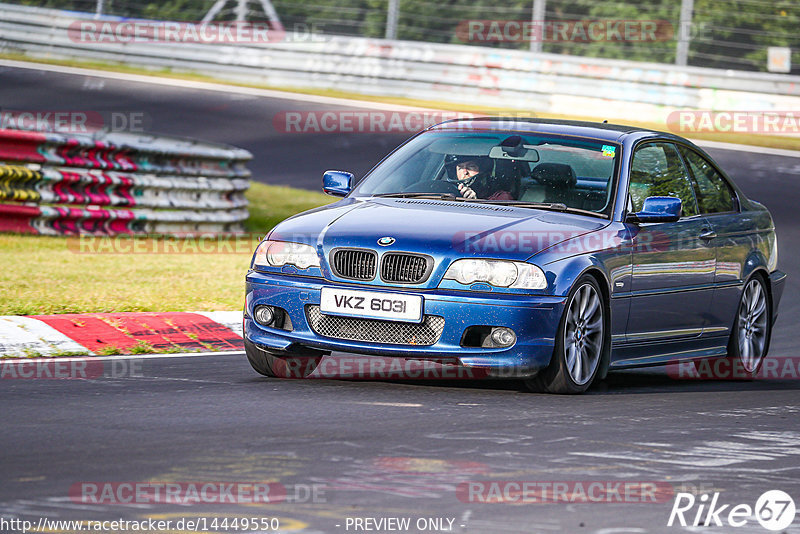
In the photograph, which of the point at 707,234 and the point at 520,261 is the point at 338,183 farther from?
the point at 707,234

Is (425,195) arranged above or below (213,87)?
below

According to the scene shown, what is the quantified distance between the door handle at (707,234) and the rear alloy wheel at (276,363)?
8.42ft

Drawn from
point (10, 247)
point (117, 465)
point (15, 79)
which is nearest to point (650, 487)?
point (117, 465)

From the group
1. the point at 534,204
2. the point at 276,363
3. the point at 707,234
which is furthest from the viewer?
the point at 707,234

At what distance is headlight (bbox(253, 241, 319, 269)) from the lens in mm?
7492

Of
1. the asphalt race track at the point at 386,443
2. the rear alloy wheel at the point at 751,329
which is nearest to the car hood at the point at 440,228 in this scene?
the asphalt race track at the point at 386,443

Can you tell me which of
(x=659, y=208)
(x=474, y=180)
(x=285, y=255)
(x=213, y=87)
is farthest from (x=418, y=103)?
(x=285, y=255)

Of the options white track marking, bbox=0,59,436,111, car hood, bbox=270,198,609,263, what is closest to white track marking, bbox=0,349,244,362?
car hood, bbox=270,198,609,263

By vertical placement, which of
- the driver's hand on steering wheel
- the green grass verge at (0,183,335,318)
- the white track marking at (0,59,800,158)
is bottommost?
the green grass verge at (0,183,335,318)

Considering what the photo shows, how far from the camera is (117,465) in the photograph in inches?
209

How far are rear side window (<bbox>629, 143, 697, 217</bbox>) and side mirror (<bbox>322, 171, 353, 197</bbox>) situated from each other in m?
1.70

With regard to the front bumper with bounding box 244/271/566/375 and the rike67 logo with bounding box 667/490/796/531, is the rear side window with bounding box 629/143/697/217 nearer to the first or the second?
the front bumper with bounding box 244/271/566/375

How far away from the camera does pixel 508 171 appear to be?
836cm

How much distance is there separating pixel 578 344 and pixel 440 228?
0.98 metres
